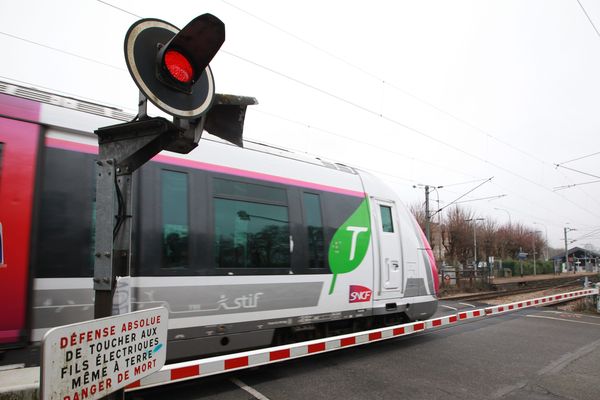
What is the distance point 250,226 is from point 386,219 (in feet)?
10.7

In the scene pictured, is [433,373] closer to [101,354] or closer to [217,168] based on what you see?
[217,168]

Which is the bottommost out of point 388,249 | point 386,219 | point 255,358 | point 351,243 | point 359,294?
point 255,358

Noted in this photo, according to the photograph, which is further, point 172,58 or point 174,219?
point 174,219

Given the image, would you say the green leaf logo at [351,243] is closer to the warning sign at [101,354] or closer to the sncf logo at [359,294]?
the sncf logo at [359,294]

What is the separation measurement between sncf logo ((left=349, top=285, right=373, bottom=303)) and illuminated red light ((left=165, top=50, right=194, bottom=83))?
518cm

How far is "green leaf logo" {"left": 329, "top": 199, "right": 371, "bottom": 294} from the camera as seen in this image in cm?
660

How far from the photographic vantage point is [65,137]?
4.38 meters

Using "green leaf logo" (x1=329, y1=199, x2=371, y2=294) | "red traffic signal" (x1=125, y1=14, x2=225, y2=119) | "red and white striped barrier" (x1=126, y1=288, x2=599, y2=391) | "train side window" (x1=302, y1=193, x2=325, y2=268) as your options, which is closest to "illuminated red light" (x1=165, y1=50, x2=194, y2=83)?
"red traffic signal" (x1=125, y1=14, x2=225, y2=119)

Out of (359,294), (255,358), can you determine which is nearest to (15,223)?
(255,358)

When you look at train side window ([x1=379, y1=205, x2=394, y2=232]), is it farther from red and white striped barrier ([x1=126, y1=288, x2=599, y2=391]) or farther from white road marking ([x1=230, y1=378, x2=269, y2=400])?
white road marking ([x1=230, y1=378, x2=269, y2=400])

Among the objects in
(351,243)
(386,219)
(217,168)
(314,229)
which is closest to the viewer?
(217,168)

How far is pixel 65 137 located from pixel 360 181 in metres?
4.97

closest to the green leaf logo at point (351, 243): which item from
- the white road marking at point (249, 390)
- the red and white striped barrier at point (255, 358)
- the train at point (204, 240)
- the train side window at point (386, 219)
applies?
the train at point (204, 240)

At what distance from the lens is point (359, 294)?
687 centimetres
